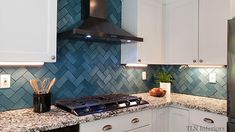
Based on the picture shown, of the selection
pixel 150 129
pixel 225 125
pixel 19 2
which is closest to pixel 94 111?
pixel 150 129

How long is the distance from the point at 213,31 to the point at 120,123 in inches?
55.2

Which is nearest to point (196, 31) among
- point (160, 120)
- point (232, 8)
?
point (232, 8)

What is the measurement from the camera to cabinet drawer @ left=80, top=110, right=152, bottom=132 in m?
1.65

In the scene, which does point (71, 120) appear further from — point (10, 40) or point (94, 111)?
point (10, 40)

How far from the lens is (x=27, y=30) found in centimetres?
156

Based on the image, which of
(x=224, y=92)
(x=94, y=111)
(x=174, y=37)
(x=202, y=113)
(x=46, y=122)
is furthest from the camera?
(x=174, y=37)

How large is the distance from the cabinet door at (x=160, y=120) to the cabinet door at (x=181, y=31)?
0.67m

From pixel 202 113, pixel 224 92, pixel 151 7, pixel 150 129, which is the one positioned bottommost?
pixel 150 129

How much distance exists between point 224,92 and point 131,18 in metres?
1.41

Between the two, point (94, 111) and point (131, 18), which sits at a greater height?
point (131, 18)

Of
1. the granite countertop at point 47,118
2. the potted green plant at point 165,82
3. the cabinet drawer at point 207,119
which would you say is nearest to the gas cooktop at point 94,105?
the granite countertop at point 47,118

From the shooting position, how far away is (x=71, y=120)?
152 centimetres

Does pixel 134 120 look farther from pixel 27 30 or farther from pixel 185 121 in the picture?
pixel 27 30

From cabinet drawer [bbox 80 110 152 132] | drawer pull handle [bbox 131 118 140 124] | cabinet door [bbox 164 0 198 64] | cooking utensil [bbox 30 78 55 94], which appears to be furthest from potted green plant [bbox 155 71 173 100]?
cooking utensil [bbox 30 78 55 94]
